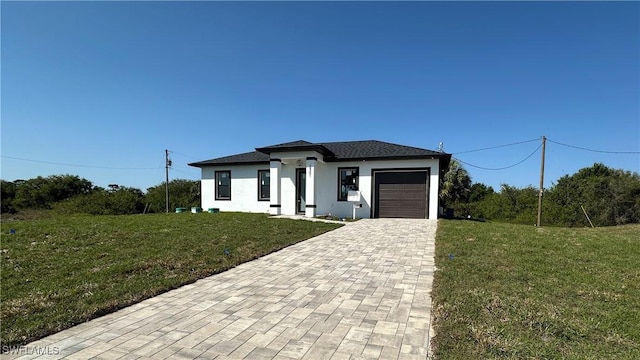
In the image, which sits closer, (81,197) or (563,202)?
(81,197)

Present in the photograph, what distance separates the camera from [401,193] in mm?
14117

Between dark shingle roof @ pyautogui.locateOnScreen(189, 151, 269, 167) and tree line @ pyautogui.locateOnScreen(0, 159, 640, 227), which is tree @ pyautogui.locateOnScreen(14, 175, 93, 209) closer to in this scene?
tree line @ pyautogui.locateOnScreen(0, 159, 640, 227)

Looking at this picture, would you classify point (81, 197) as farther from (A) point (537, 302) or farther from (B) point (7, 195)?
(A) point (537, 302)

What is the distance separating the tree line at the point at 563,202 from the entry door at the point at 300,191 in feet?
34.6

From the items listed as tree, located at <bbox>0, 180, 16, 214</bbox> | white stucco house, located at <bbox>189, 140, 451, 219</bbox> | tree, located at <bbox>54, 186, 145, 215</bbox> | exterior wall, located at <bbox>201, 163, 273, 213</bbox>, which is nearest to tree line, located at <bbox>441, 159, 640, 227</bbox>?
white stucco house, located at <bbox>189, 140, 451, 219</bbox>

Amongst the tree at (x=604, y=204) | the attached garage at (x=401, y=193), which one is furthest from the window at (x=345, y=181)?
the tree at (x=604, y=204)

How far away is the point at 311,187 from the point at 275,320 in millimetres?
10758

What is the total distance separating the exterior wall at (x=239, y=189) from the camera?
16375mm

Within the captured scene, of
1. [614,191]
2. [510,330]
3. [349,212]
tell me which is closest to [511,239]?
[510,330]

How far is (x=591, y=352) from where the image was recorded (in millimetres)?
2416

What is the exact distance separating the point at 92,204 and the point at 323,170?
22.2 meters

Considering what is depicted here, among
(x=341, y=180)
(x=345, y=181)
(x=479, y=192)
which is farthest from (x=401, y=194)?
(x=479, y=192)

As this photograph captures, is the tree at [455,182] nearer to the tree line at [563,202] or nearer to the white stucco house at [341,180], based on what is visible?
the tree line at [563,202]

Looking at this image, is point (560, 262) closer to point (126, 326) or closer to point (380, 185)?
point (126, 326)
